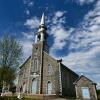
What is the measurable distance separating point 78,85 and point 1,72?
16.8 m

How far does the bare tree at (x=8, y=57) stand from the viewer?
2597cm

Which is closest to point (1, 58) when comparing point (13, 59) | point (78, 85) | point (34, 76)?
point (13, 59)

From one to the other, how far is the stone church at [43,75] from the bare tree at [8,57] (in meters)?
7.00

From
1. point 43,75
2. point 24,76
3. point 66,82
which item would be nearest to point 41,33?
point 43,75

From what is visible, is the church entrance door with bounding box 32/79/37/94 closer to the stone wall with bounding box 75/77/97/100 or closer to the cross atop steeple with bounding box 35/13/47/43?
the stone wall with bounding box 75/77/97/100

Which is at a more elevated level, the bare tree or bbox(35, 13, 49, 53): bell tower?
bbox(35, 13, 49, 53): bell tower

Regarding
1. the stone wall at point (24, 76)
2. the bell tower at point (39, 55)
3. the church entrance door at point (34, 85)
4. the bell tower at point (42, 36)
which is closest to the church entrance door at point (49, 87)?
the bell tower at point (39, 55)

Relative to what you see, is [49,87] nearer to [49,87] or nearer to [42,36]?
[49,87]

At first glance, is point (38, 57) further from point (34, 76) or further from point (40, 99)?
point (40, 99)

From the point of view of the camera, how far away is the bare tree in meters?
26.0

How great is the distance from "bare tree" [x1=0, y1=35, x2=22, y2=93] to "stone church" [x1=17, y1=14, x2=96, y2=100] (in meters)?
7.00

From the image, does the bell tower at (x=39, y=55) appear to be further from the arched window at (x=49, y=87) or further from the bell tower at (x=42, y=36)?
the arched window at (x=49, y=87)

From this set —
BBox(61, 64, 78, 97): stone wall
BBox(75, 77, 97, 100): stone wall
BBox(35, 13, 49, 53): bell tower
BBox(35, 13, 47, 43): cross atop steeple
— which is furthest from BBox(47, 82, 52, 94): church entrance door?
BBox(35, 13, 47, 43): cross atop steeple

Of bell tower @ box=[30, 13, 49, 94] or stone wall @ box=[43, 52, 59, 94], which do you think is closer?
stone wall @ box=[43, 52, 59, 94]
